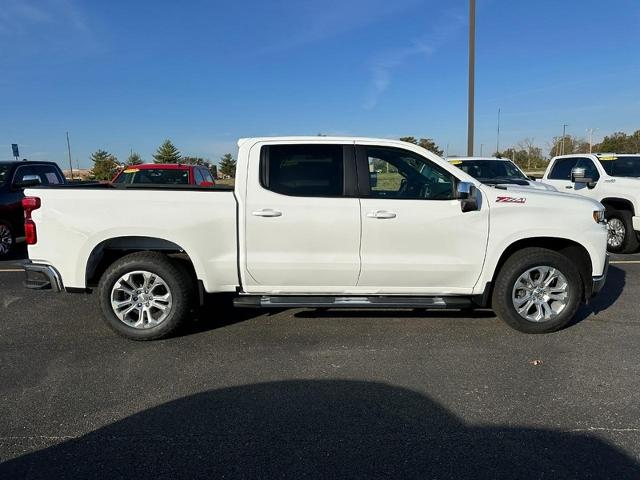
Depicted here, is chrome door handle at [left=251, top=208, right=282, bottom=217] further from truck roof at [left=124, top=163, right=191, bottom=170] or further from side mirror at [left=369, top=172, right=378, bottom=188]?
truck roof at [left=124, top=163, right=191, bottom=170]

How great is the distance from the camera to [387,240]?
170 inches

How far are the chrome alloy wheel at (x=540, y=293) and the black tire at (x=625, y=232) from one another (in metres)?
4.87

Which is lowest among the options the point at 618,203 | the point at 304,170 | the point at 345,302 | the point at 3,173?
the point at 345,302

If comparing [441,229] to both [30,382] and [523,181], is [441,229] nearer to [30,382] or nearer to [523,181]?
[30,382]

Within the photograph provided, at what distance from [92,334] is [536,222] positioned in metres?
4.48

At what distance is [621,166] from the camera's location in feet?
29.6

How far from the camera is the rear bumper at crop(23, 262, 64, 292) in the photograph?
4.34m

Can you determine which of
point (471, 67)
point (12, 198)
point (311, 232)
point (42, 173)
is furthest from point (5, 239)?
point (471, 67)

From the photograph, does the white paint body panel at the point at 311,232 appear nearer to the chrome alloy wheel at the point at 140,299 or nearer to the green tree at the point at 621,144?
the chrome alloy wheel at the point at 140,299

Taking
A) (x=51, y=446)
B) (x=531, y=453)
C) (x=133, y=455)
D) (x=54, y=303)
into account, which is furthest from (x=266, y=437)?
(x=54, y=303)

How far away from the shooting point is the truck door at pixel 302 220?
14.0ft

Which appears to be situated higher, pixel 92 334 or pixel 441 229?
pixel 441 229

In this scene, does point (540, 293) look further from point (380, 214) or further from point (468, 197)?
point (380, 214)

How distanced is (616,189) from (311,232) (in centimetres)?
707
